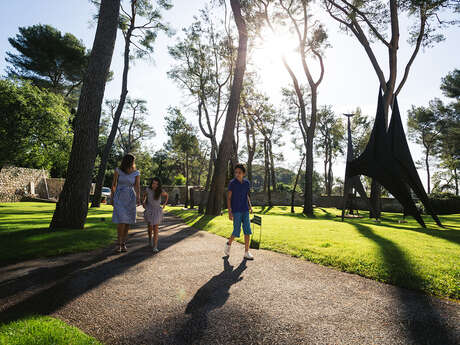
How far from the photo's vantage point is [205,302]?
2.95 meters

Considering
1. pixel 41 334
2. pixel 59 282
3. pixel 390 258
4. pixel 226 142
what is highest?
pixel 226 142

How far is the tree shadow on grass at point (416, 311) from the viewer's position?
7.30ft

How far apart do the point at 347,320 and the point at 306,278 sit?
4.48ft

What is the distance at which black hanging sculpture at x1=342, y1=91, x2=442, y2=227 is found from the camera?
1024cm

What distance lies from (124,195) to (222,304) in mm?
3535

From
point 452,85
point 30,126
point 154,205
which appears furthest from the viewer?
point 452,85

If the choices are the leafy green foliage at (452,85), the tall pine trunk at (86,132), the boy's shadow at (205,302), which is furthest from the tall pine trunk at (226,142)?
the leafy green foliage at (452,85)

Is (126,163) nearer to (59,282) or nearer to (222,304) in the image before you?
(59,282)

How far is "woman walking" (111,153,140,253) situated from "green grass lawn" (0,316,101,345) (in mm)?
3010

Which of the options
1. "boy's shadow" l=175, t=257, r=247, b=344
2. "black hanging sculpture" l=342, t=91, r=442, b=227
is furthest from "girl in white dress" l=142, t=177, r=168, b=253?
"black hanging sculpture" l=342, t=91, r=442, b=227

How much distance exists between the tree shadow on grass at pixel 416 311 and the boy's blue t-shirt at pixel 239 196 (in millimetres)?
2962

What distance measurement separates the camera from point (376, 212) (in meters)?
15.3

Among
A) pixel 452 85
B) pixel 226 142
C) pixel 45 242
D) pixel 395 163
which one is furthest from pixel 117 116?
pixel 452 85

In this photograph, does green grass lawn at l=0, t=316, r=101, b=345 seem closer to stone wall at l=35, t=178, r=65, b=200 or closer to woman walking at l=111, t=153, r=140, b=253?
woman walking at l=111, t=153, r=140, b=253
